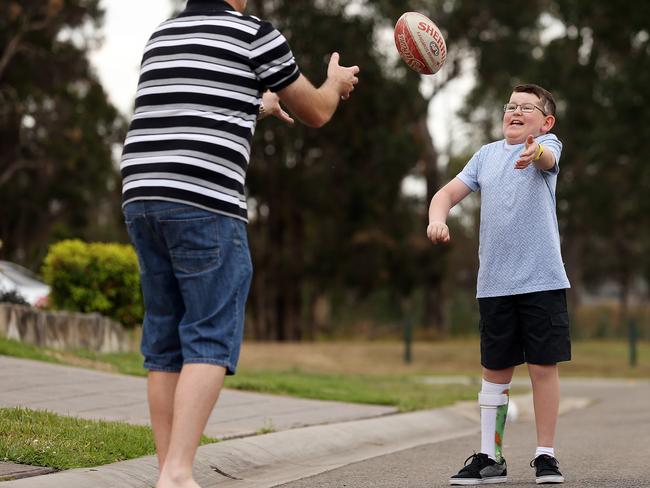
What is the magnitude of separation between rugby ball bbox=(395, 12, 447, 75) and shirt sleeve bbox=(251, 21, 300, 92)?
282cm

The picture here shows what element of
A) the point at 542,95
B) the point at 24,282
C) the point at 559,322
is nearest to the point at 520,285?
the point at 559,322

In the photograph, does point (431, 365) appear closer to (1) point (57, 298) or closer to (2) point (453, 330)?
(1) point (57, 298)

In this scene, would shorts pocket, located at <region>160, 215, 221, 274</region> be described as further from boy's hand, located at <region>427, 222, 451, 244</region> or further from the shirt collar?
boy's hand, located at <region>427, 222, 451, 244</region>

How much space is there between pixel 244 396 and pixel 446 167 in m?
35.8

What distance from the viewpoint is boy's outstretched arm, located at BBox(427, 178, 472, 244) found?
19.7 ft

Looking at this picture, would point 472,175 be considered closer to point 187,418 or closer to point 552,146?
point 552,146

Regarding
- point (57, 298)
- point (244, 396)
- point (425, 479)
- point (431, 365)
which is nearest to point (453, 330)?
point (431, 365)

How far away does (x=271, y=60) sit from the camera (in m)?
4.68

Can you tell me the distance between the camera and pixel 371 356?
29.3m

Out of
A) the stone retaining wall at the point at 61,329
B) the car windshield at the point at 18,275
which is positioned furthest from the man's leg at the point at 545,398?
the car windshield at the point at 18,275

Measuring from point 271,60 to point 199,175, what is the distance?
0.53m

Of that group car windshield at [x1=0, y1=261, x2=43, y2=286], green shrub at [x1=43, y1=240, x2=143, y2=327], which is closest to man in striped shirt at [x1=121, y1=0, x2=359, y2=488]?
green shrub at [x1=43, y1=240, x2=143, y2=327]

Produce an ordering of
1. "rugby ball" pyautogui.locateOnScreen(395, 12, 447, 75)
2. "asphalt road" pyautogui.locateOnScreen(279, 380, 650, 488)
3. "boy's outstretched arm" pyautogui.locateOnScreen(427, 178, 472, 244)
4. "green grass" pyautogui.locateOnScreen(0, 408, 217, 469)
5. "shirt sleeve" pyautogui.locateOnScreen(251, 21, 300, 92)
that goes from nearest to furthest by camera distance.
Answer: "shirt sleeve" pyautogui.locateOnScreen(251, 21, 300, 92) < "green grass" pyautogui.locateOnScreen(0, 408, 217, 469) < "boy's outstretched arm" pyautogui.locateOnScreen(427, 178, 472, 244) < "asphalt road" pyautogui.locateOnScreen(279, 380, 650, 488) < "rugby ball" pyautogui.locateOnScreen(395, 12, 447, 75)

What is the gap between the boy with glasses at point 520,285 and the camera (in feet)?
20.6
